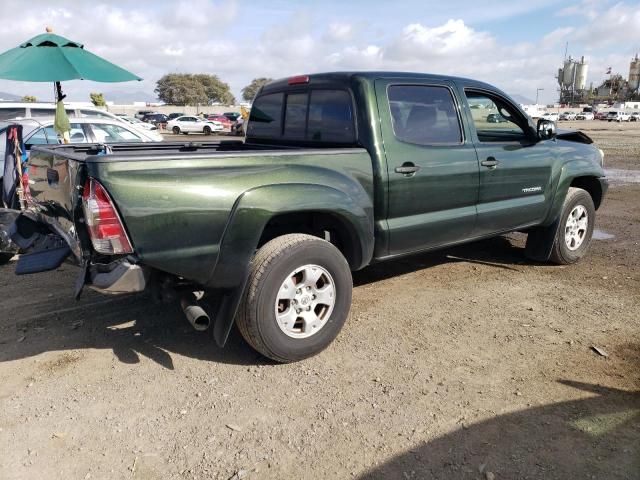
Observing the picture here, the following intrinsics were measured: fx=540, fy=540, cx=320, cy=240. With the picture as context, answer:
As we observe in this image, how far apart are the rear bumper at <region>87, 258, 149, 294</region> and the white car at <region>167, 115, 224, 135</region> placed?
117 ft

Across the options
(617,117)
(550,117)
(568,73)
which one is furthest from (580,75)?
(550,117)

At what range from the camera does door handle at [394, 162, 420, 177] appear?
12.9ft

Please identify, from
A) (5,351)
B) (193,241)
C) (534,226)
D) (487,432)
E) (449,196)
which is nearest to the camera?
(487,432)

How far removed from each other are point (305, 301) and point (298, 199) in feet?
2.24

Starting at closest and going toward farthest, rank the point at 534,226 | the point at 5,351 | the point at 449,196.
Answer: the point at 5,351, the point at 449,196, the point at 534,226

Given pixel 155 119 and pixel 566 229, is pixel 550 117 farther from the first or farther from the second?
pixel 566 229

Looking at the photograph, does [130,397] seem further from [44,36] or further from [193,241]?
[44,36]

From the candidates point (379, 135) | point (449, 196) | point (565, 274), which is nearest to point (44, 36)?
point (379, 135)

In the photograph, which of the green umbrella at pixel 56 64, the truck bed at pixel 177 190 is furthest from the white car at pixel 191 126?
the truck bed at pixel 177 190

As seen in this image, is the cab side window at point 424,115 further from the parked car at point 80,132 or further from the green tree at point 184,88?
Answer: the green tree at point 184,88

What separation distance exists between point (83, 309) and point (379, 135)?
2810 mm

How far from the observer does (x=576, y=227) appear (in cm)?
571

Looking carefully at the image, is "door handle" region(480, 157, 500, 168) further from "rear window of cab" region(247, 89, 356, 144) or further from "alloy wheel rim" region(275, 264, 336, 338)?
"alloy wheel rim" region(275, 264, 336, 338)

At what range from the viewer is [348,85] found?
3980mm
